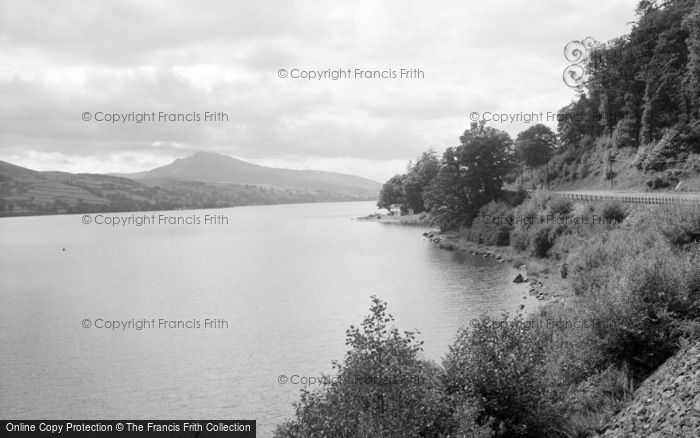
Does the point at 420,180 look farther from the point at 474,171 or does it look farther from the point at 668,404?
the point at 668,404

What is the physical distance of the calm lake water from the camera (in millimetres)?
31828

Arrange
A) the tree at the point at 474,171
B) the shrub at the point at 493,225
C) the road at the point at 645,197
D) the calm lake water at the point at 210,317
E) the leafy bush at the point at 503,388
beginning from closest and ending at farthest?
the leafy bush at the point at 503,388 < the calm lake water at the point at 210,317 < the road at the point at 645,197 < the shrub at the point at 493,225 < the tree at the point at 474,171

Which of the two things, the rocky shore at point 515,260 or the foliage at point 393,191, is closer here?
the rocky shore at point 515,260

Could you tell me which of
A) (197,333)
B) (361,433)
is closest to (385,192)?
(197,333)

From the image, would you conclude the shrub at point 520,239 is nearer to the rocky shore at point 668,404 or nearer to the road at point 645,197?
the road at point 645,197

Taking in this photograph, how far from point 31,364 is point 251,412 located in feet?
59.8

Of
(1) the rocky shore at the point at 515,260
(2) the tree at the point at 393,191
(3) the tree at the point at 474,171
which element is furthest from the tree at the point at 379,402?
(2) the tree at the point at 393,191

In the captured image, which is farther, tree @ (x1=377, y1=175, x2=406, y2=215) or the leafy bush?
tree @ (x1=377, y1=175, x2=406, y2=215)

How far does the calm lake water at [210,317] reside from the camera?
31828mm

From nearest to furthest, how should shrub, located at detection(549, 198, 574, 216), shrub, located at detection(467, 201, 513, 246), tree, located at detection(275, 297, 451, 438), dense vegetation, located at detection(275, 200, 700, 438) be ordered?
1. tree, located at detection(275, 297, 451, 438)
2. dense vegetation, located at detection(275, 200, 700, 438)
3. shrub, located at detection(549, 198, 574, 216)
4. shrub, located at detection(467, 201, 513, 246)

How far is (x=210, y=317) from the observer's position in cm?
5109

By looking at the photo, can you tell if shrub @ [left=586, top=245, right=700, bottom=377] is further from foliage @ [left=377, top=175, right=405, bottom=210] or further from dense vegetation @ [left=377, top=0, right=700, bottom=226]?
foliage @ [left=377, top=175, right=405, bottom=210]

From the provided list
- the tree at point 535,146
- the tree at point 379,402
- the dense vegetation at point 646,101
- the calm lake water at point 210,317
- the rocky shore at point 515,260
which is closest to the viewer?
the tree at point 379,402

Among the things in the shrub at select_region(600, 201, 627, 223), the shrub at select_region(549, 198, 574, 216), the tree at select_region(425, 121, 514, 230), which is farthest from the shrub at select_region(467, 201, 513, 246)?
the shrub at select_region(600, 201, 627, 223)
